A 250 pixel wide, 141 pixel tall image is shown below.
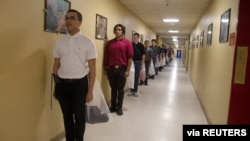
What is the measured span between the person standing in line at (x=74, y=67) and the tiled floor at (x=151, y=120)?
81 cm

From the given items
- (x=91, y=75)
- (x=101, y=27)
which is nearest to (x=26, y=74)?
(x=91, y=75)

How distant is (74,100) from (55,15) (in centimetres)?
98

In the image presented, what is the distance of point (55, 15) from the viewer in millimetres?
2586

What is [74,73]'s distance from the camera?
224cm

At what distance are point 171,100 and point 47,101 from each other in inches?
132

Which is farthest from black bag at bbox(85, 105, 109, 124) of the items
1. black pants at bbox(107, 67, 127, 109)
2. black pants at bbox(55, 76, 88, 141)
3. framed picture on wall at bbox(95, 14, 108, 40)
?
framed picture on wall at bbox(95, 14, 108, 40)

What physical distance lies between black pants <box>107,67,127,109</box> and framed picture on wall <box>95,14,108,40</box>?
0.61 metres

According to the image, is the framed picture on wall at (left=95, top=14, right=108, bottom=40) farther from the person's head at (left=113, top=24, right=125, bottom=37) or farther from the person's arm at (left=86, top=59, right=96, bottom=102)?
the person's arm at (left=86, top=59, right=96, bottom=102)

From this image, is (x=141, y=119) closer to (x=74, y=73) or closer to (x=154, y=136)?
(x=154, y=136)

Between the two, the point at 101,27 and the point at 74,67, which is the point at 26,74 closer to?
the point at 74,67

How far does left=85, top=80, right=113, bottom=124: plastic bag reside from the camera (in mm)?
3119

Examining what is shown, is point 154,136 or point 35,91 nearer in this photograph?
point 35,91

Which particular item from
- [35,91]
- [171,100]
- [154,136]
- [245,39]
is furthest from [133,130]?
[171,100]

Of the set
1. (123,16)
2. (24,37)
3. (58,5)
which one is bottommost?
(24,37)
